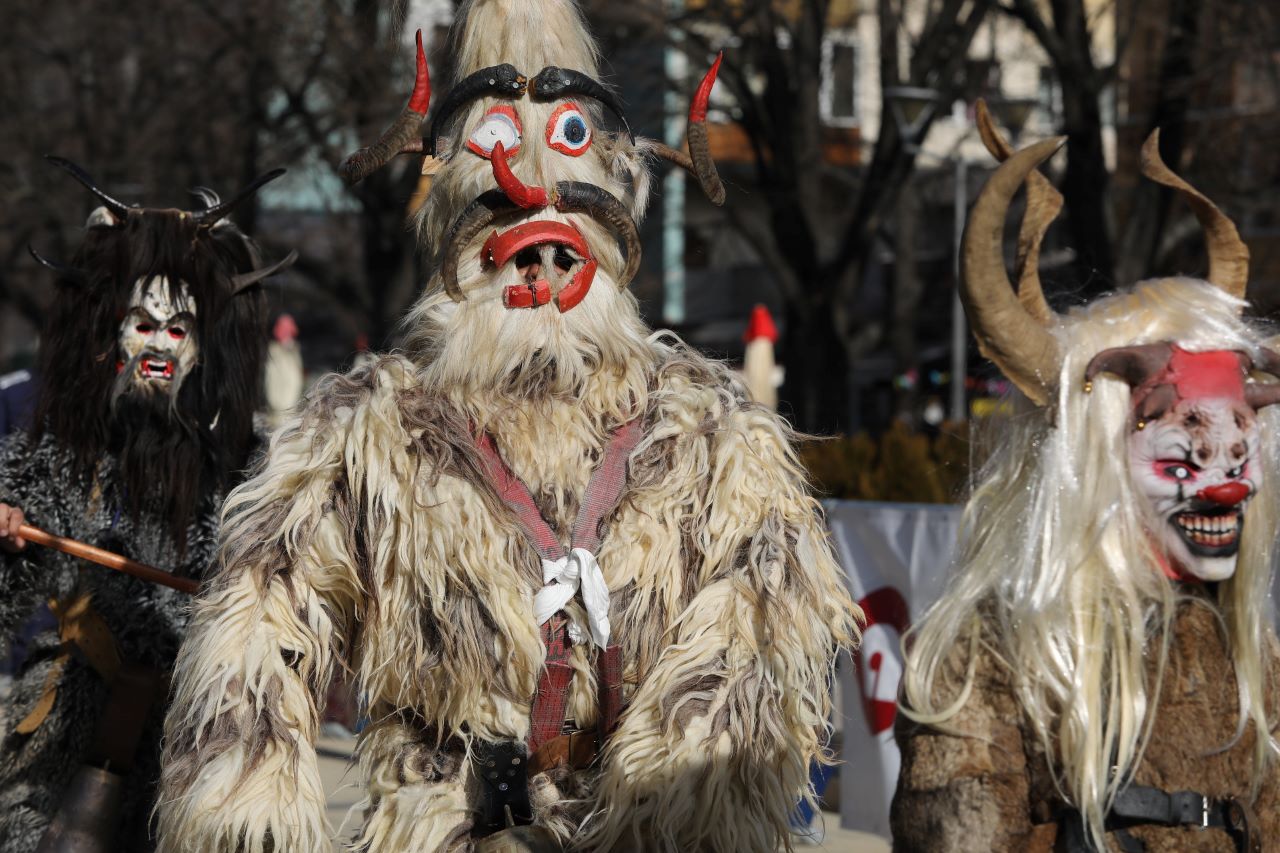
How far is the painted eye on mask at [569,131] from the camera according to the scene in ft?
10.6

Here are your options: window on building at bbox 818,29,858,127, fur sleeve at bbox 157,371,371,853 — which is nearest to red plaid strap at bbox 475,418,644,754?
fur sleeve at bbox 157,371,371,853

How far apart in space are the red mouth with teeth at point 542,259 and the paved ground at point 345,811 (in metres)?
1.99

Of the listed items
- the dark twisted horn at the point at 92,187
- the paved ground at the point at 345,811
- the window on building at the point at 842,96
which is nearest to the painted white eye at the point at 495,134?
the dark twisted horn at the point at 92,187

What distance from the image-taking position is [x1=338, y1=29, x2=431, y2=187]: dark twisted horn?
3.21 m

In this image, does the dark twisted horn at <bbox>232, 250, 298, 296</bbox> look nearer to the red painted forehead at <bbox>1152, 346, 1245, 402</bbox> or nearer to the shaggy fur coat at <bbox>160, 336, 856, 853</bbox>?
the shaggy fur coat at <bbox>160, 336, 856, 853</bbox>

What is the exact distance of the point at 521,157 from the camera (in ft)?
10.6

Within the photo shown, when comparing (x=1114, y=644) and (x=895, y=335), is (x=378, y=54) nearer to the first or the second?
(x=895, y=335)

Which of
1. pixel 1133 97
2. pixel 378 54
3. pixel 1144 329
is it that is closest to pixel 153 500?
pixel 1144 329

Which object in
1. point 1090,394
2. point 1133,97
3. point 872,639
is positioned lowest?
point 872,639

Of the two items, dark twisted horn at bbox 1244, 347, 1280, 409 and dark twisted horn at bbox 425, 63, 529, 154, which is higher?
dark twisted horn at bbox 425, 63, 529, 154

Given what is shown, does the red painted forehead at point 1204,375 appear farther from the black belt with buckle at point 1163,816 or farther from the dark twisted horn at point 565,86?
the dark twisted horn at point 565,86

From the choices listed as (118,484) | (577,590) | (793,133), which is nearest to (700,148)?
(577,590)

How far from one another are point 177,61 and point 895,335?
352 inches

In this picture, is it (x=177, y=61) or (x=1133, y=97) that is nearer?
(x=1133, y=97)
